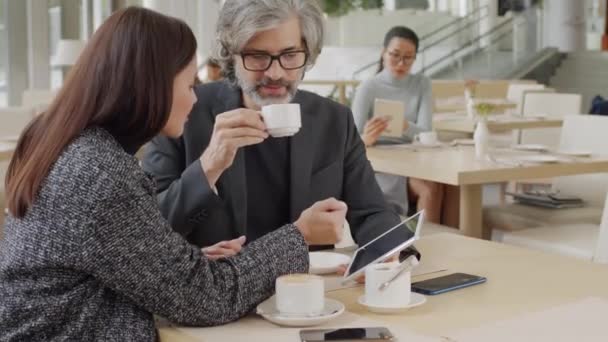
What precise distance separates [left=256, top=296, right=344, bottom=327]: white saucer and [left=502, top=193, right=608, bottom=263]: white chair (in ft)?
5.81

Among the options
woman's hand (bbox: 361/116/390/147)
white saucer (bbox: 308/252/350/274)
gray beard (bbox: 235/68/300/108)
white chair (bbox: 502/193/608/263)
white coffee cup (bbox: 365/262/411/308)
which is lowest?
white chair (bbox: 502/193/608/263)

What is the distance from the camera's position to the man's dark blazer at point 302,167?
2.22 meters

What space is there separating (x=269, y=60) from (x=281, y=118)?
1.06 ft

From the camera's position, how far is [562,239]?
3.48 m

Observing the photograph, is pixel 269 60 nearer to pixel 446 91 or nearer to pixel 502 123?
pixel 502 123

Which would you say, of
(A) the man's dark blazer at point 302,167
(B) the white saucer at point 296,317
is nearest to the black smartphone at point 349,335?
(B) the white saucer at point 296,317

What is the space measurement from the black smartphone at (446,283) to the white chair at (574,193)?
2.10 meters

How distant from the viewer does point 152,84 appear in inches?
58.4

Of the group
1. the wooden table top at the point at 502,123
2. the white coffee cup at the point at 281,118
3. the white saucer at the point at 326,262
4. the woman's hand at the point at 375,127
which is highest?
the white coffee cup at the point at 281,118

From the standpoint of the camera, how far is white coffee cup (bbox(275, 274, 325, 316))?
155cm

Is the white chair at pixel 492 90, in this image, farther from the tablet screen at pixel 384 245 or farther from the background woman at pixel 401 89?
the tablet screen at pixel 384 245

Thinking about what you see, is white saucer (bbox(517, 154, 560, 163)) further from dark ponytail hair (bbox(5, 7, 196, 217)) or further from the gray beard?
dark ponytail hair (bbox(5, 7, 196, 217))

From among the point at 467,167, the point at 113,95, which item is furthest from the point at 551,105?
the point at 113,95

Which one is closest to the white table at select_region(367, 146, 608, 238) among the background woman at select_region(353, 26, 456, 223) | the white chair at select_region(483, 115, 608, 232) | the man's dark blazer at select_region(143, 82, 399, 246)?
the white chair at select_region(483, 115, 608, 232)
